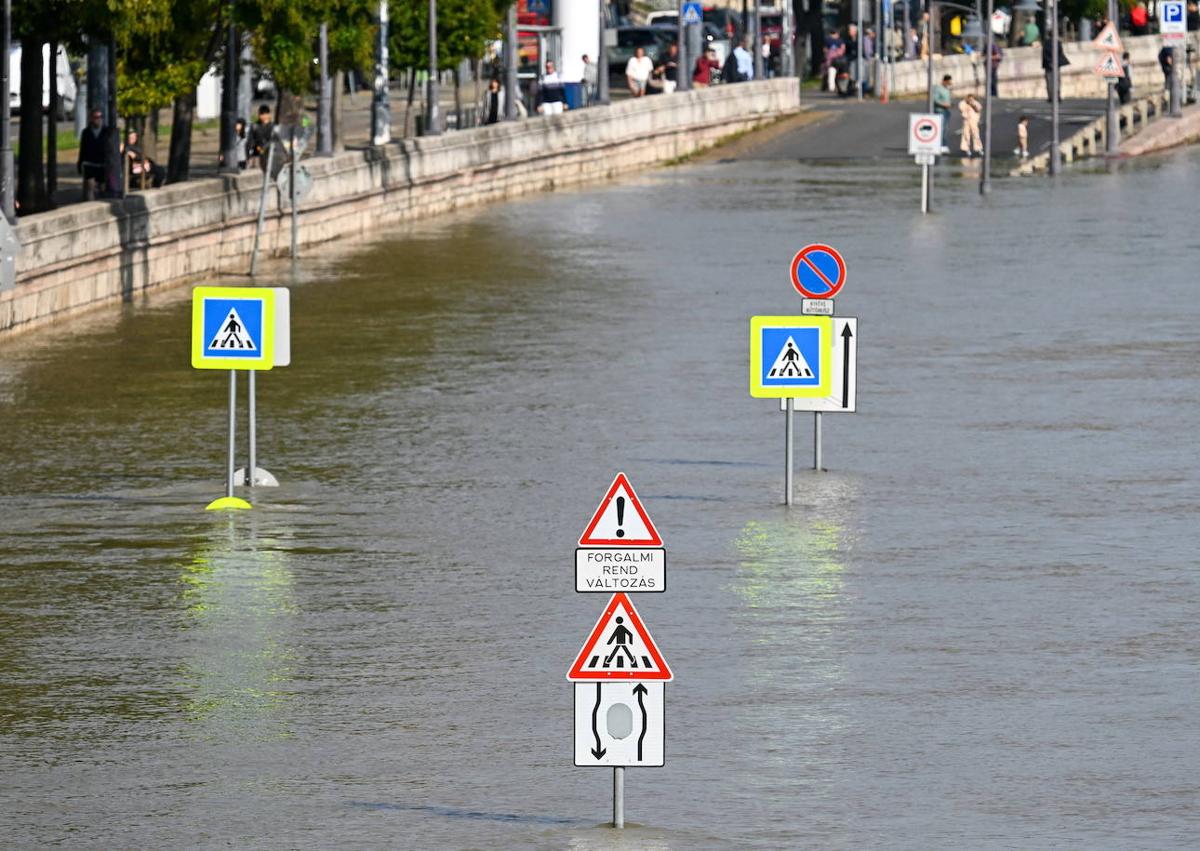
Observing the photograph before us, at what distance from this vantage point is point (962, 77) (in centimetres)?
8831

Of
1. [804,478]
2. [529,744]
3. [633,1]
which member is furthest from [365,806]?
[633,1]

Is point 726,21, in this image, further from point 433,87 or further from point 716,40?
point 433,87

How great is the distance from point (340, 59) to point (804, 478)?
31.0m

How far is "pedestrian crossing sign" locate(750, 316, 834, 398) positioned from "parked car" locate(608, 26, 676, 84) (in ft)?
218

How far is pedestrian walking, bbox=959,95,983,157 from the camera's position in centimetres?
6569

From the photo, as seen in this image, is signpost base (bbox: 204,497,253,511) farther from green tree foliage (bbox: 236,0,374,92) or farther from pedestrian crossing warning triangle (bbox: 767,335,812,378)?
green tree foliage (bbox: 236,0,374,92)

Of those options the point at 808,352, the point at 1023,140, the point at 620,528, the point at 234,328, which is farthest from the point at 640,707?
the point at 1023,140

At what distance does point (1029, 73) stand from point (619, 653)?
8279cm

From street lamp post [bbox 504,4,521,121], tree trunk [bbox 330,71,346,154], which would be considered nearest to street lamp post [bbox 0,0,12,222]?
tree trunk [bbox 330,71,346,154]

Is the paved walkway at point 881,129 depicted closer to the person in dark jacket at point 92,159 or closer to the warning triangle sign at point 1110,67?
the warning triangle sign at point 1110,67

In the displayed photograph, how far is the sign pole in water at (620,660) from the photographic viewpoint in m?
11.0

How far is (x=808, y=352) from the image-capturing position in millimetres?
20344

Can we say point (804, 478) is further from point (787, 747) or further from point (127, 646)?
→ point (787, 747)

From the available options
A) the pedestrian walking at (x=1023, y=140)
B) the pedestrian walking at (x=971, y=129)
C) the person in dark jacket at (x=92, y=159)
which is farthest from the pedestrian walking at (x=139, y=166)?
the pedestrian walking at (x=1023, y=140)
